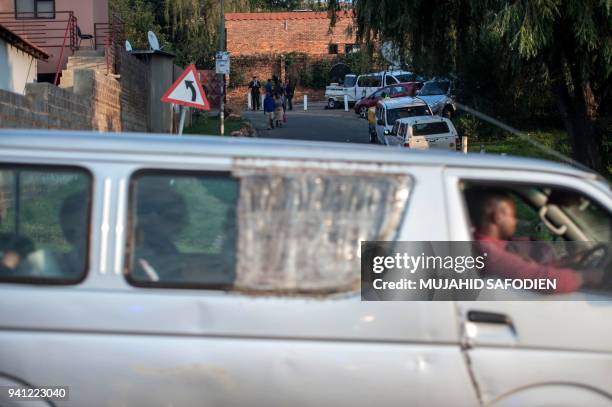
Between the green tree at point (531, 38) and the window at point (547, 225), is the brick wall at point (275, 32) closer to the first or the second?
the green tree at point (531, 38)

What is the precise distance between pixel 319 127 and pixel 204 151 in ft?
98.3

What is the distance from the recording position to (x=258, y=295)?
357 cm

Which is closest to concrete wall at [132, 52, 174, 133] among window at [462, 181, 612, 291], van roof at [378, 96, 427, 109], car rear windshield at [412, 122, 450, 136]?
van roof at [378, 96, 427, 109]

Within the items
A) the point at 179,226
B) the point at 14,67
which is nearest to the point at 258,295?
the point at 179,226

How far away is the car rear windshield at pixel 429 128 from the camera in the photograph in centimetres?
2391

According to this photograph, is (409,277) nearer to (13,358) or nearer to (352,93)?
(13,358)

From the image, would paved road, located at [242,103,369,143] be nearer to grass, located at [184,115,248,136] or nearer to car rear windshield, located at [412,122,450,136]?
grass, located at [184,115,248,136]

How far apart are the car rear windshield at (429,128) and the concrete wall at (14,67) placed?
35.5 ft

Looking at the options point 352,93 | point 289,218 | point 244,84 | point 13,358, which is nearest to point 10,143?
point 13,358

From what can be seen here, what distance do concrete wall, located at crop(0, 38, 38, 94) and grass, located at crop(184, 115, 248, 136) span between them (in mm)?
6556

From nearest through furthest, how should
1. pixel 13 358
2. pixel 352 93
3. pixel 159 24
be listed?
pixel 13 358, pixel 352 93, pixel 159 24

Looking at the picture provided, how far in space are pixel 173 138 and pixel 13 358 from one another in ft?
4.10

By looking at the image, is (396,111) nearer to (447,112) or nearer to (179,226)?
(447,112)

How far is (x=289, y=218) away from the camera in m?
3.66
